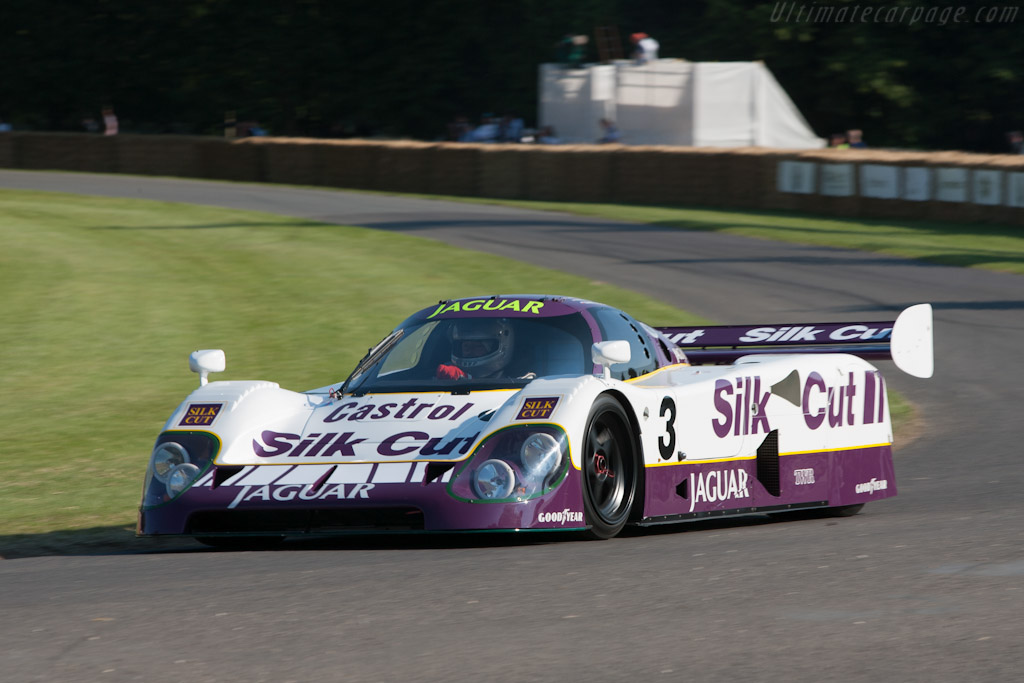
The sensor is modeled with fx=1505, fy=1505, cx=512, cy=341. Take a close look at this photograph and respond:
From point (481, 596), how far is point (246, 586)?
0.85 metres

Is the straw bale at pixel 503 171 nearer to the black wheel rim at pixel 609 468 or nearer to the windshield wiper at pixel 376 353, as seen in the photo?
the windshield wiper at pixel 376 353

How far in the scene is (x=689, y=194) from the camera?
31.3 metres

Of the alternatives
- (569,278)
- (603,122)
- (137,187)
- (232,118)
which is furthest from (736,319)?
(232,118)

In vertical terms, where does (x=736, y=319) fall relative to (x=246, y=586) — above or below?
below

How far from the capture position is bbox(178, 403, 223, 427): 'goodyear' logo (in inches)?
272

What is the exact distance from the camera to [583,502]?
6.32m

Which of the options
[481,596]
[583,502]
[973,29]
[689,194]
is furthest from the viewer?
[973,29]

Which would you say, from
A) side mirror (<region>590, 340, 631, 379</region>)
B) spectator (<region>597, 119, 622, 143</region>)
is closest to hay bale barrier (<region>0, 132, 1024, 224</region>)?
spectator (<region>597, 119, 622, 143</region>)

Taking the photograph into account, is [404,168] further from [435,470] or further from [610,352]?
[435,470]

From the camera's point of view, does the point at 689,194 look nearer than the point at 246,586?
No

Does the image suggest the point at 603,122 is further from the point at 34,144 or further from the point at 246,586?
the point at 246,586

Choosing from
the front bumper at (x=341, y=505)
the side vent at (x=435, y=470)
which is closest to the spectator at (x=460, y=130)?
the front bumper at (x=341, y=505)

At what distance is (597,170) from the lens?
1260 inches

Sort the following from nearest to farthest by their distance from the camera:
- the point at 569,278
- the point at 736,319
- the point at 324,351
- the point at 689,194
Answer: the point at 324,351 < the point at 736,319 < the point at 569,278 < the point at 689,194
